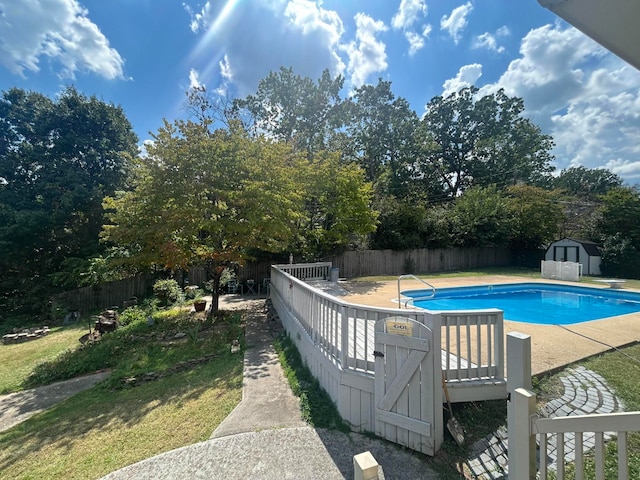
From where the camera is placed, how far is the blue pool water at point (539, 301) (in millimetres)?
8672

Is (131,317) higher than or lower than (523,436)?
lower

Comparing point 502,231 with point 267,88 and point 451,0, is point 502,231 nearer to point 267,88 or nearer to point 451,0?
point 451,0

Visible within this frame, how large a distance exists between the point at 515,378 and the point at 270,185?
21.8ft

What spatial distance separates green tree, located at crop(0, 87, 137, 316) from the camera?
41.7 feet

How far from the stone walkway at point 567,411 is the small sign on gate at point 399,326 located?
1262mm

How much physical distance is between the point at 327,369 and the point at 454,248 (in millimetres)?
18308

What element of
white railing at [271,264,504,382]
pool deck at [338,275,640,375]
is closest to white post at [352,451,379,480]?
white railing at [271,264,504,382]

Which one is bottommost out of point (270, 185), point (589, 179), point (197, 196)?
point (197, 196)

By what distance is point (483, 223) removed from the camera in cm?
1955

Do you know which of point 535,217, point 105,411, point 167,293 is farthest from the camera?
point 535,217

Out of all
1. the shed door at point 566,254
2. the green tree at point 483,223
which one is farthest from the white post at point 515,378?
the shed door at point 566,254

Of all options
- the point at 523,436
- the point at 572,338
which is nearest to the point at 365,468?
the point at 523,436

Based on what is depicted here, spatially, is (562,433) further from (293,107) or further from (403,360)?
(293,107)

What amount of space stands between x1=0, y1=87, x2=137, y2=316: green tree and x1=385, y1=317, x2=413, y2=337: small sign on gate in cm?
1427
